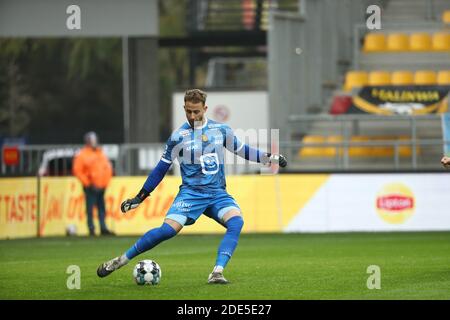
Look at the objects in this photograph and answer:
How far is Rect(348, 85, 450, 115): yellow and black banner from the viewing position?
97.0 feet

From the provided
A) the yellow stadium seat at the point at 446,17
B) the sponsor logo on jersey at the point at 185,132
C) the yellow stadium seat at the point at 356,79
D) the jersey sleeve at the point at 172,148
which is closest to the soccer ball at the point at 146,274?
the jersey sleeve at the point at 172,148

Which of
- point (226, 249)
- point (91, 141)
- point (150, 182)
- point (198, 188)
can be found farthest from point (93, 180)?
point (226, 249)

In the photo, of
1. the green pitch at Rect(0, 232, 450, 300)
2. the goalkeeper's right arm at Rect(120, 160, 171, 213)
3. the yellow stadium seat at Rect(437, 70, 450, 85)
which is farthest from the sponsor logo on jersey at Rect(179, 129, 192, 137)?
the yellow stadium seat at Rect(437, 70, 450, 85)

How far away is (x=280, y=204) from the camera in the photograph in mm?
25562

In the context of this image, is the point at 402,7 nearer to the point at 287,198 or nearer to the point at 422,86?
the point at 422,86

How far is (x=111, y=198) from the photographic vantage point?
26.3m

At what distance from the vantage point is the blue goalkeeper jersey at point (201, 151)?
13.4 m

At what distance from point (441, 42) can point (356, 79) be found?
246cm

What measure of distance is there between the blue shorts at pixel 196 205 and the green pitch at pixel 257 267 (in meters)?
0.74

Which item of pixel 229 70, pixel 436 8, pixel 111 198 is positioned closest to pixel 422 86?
pixel 436 8

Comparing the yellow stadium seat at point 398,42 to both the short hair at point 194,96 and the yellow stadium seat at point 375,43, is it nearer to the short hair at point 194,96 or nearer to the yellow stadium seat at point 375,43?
the yellow stadium seat at point 375,43

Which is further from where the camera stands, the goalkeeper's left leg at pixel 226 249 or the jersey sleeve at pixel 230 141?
the jersey sleeve at pixel 230 141

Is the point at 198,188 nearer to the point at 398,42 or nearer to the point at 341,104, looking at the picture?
the point at 341,104
